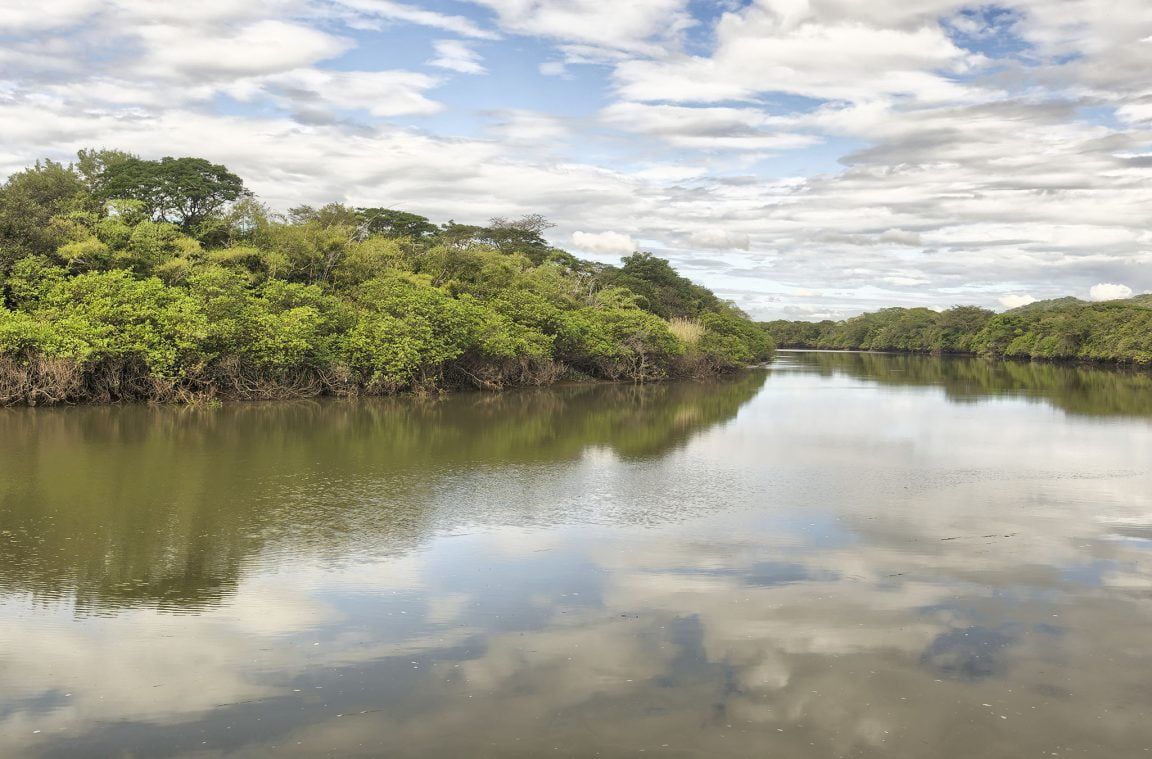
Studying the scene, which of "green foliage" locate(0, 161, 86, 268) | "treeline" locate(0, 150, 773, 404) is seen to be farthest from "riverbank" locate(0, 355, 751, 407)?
"green foliage" locate(0, 161, 86, 268)

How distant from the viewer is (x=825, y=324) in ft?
490

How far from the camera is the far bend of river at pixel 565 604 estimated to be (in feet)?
19.0

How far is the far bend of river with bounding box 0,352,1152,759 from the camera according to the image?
5.80 metres

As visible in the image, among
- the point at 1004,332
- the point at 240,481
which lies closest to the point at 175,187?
the point at 240,481

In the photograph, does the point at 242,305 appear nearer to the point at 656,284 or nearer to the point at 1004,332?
the point at 656,284

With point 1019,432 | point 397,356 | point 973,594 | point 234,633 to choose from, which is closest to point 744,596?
point 973,594

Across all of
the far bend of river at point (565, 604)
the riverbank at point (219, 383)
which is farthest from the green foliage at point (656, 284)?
the far bend of river at point (565, 604)

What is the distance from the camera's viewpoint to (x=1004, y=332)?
89.8 m

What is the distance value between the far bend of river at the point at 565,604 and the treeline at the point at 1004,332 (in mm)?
62054

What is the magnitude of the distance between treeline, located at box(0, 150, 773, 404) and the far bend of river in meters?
7.87

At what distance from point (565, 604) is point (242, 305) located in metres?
22.2

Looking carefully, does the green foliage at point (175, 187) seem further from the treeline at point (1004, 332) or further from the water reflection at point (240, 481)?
the treeline at point (1004, 332)

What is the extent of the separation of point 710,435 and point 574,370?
21.5m

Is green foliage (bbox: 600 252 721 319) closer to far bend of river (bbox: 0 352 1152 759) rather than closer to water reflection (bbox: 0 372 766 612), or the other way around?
water reflection (bbox: 0 372 766 612)
